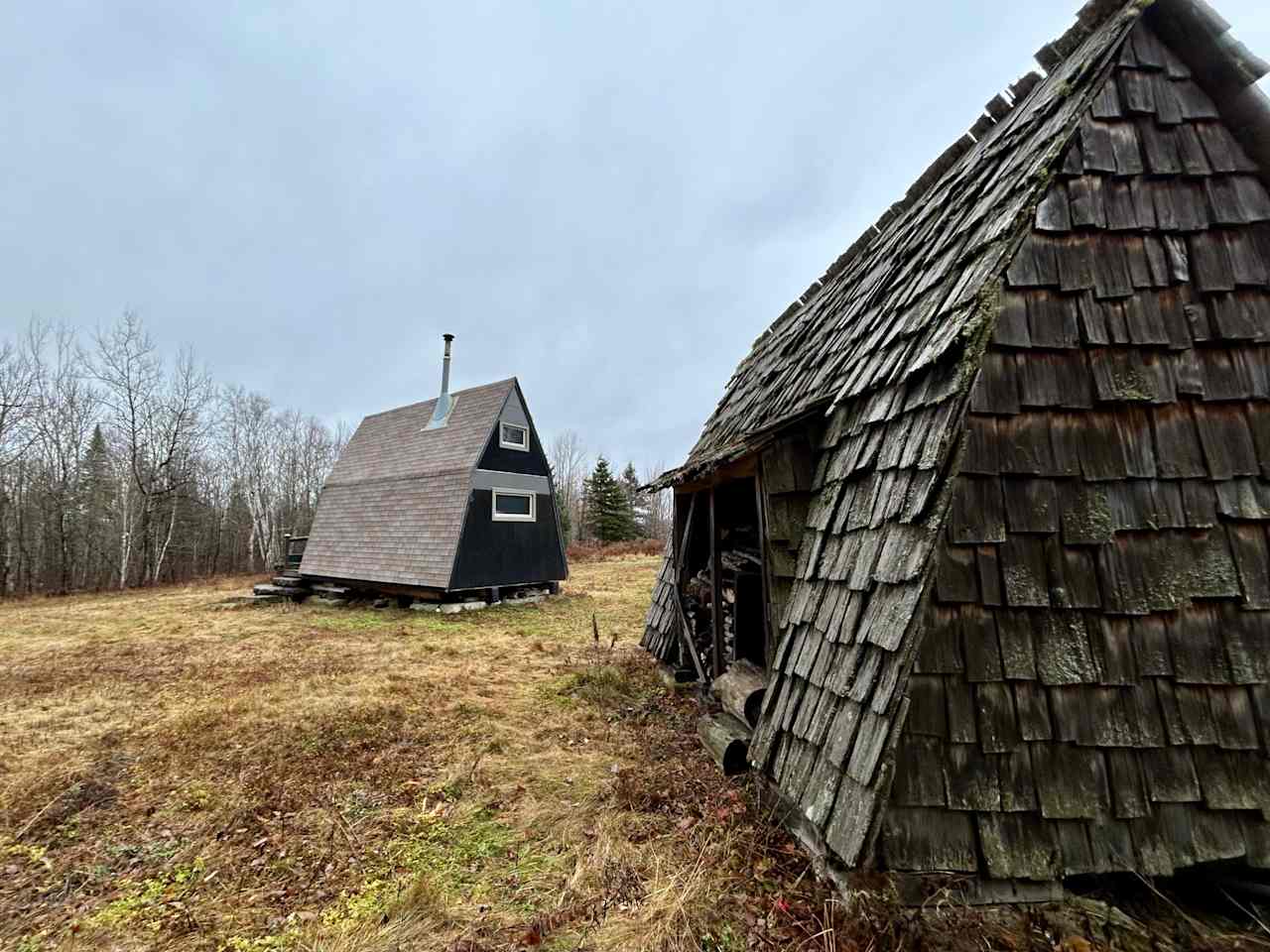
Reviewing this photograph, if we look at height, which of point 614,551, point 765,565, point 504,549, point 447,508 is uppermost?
point 447,508

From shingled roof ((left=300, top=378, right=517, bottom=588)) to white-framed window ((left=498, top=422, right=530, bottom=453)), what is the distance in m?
0.52

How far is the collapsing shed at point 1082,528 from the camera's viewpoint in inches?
82.8

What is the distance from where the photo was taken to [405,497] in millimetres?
14305

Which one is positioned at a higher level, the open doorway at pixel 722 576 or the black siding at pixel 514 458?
the black siding at pixel 514 458

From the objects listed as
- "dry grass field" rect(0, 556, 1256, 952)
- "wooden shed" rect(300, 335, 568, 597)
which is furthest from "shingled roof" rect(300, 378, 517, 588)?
"dry grass field" rect(0, 556, 1256, 952)

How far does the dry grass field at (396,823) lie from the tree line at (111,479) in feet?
66.0

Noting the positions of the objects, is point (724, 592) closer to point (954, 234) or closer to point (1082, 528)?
point (1082, 528)

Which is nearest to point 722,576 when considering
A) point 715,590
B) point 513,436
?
point 715,590

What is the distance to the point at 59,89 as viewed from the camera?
14.2 m

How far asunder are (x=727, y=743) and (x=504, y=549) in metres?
10.7

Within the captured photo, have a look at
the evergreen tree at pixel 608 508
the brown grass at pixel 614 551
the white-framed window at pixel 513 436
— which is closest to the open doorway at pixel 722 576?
the white-framed window at pixel 513 436

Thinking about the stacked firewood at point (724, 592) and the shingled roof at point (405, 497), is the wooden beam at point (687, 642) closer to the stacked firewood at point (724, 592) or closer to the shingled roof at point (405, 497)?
the stacked firewood at point (724, 592)

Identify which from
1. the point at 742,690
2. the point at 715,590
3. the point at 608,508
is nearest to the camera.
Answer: the point at 742,690

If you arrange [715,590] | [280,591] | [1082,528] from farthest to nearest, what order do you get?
[280,591] < [715,590] < [1082,528]
